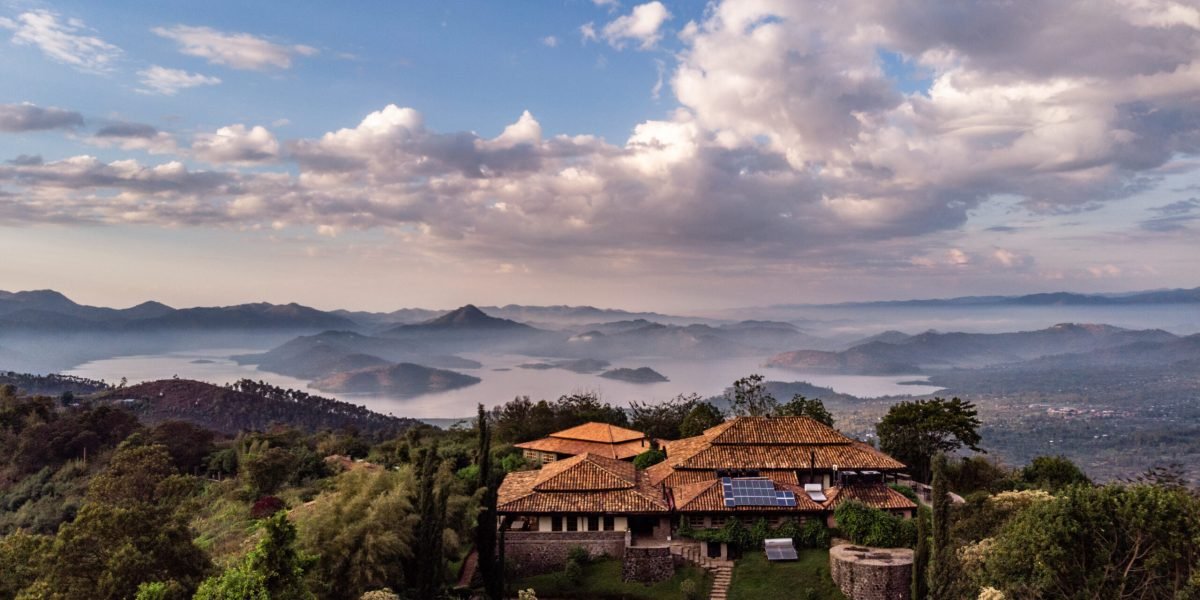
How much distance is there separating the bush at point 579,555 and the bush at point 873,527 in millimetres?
9121

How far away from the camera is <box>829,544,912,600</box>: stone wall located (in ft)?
72.8

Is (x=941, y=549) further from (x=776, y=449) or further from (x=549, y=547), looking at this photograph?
(x=549, y=547)

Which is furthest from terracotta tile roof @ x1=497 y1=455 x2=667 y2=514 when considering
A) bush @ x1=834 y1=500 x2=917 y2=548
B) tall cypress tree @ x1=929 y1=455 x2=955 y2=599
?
tall cypress tree @ x1=929 y1=455 x2=955 y2=599

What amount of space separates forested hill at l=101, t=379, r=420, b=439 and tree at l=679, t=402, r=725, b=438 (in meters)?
49.4

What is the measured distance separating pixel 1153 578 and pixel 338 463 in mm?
37013

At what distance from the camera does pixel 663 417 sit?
55.3m

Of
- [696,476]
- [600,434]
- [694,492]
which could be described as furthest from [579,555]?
[600,434]

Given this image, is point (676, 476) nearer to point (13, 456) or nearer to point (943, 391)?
point (13, 456)

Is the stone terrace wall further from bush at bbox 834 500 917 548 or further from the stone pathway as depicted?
bush at bbox 834 500 917 548

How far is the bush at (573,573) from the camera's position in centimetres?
2491

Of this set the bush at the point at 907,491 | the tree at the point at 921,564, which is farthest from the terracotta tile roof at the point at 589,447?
the tree at the point at 921,564

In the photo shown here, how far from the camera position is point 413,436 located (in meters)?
50.5

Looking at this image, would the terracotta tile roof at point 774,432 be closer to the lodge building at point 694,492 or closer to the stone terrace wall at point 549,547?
the lodge building at point 694,492

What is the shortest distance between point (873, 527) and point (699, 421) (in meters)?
22.0
